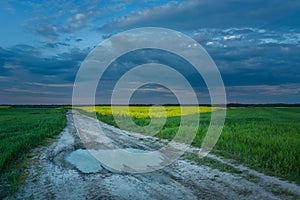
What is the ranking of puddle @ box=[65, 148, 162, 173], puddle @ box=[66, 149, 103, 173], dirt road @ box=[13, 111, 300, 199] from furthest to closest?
puddle @ box=[65, 148, 162, 173] → puddle @ box=[66, 149, 103, 173] → dirt road @ box=[13, 111, 300, 199]

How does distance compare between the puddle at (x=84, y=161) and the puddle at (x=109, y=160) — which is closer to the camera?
the puddle at (x=84, y=161)

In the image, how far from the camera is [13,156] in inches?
353

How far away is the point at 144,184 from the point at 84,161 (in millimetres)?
3220

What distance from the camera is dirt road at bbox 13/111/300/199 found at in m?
5.46

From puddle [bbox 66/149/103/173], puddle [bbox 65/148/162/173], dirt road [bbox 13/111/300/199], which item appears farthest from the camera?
puddle [bbox 65/148/162/173]

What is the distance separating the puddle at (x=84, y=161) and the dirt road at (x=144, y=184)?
0.03m

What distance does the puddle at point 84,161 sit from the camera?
300 inches

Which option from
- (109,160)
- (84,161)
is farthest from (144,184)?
(84,161)

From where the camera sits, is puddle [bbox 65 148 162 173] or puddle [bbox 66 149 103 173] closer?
puddle [bbox 66 149 103 173]

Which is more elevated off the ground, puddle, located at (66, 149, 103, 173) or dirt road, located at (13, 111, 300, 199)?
puddle, located at (66, 149, 103, 173)

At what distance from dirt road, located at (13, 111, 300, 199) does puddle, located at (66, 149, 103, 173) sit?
1.1 inches

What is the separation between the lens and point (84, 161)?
864 cm

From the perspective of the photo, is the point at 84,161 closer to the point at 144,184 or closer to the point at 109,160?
the point at 109,160

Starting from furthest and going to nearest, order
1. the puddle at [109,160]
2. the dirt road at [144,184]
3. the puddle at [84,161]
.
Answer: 1. the puddle at [109,160]
2. the puddle at [84,161]
3. the dirt road at [144,184]
